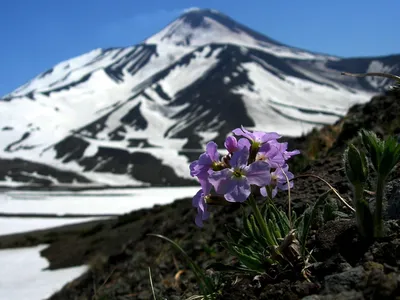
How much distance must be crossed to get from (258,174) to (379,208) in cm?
38

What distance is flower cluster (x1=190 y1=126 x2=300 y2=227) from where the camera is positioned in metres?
1.47

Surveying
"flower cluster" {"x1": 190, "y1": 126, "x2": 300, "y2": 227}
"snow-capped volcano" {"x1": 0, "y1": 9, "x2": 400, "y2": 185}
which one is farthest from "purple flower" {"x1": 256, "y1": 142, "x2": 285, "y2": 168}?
"snow-capped volcano" {"x1": 0, "y1": 9, "x2": 400, "y2": 185}

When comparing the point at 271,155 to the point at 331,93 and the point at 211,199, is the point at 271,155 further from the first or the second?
the point at 331,93

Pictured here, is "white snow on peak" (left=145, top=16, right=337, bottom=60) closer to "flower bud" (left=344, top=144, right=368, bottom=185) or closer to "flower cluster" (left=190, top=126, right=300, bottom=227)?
"flower cluster" (left=190, top=126, right=300, bottom=227)

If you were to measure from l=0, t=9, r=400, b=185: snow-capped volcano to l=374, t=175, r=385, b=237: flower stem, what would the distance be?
5565cm

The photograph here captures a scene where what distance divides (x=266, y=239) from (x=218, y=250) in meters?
2.25

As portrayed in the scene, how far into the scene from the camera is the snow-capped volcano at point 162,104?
240 feet

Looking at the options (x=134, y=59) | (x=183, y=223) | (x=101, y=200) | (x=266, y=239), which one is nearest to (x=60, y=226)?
(x=101, y=200)

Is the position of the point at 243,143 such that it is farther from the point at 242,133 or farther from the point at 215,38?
the point at 215,38

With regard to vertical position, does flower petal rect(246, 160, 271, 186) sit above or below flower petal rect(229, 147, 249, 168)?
below

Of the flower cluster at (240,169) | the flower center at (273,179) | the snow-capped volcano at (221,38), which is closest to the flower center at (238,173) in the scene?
the flower cluster at (240,169)

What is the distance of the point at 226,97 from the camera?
10556cm

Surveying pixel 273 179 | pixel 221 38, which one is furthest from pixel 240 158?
pixel 221 38

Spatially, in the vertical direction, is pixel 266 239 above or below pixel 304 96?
below
